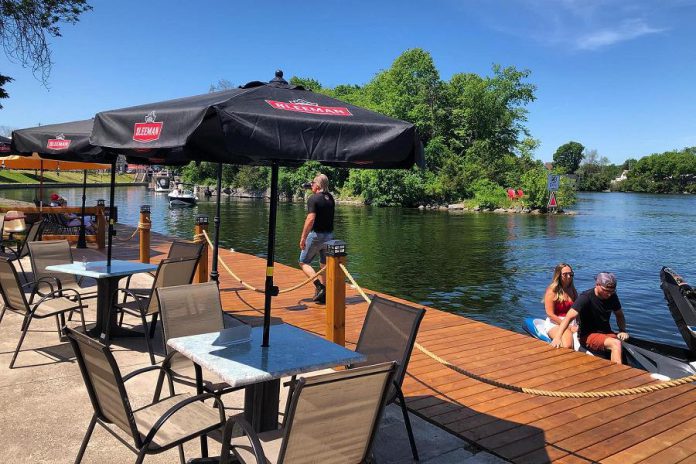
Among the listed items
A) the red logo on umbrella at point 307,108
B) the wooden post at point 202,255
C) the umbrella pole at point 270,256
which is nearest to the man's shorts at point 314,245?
the wooden post at point 202,255

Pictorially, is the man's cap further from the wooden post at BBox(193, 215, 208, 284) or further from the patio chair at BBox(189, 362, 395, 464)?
the wooden post at BBox(193, 215, 208, 284)

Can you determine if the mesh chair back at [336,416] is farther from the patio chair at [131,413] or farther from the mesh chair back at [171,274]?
the mesh chair back at [171,274]

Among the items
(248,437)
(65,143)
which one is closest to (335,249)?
(248,437)

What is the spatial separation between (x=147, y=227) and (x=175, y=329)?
20.5 feet

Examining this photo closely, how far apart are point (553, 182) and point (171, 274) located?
48.8 m

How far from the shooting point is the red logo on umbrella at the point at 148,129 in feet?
10.9

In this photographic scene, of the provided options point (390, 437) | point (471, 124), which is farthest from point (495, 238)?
point (471, 124)

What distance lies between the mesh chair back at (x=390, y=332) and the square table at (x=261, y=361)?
593 millimetres

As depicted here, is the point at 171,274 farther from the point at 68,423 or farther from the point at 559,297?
the point at 559,297

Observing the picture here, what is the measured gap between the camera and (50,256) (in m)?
6.94

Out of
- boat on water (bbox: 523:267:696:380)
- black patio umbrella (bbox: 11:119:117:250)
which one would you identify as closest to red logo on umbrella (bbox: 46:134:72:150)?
black patio umbrella (bbox: 11:119:117:250)

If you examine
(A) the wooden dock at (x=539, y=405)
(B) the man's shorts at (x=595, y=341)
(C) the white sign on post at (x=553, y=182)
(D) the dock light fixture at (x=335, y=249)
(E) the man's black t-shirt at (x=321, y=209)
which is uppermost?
(C) the white sign on post at (x=553, y=182)

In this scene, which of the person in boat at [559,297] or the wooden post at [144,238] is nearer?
the person in boat at [559,297]

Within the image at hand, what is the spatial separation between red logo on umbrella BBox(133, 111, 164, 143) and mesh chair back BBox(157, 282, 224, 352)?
1.31m
